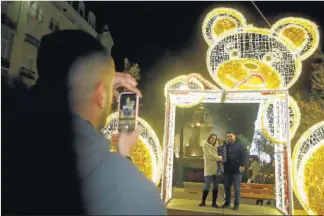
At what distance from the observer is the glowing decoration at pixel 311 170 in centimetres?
450

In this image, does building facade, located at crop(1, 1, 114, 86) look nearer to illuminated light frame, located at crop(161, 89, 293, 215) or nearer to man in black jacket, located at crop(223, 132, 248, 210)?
illuminated light frame, located at crop(161, 89, 293, 215)

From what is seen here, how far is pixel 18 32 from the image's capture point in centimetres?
1427

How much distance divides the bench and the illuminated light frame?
142 cm

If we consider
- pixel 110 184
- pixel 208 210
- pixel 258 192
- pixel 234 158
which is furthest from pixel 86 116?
pixel 258 192

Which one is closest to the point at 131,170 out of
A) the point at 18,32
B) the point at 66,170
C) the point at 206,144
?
the point at 66,170

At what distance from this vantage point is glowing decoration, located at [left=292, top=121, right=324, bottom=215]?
177 inches

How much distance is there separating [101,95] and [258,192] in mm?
7117

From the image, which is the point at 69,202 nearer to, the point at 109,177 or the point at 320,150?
the point at 109,177

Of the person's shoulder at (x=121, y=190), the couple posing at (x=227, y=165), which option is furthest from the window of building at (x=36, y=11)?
the person's shoulder at (x=121, y=190)

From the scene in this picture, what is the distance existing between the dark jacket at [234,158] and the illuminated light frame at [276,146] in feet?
2.05

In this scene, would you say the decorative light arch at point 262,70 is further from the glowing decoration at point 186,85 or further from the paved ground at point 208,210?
the paved ground at point 208,210

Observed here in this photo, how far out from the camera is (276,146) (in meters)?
5.32

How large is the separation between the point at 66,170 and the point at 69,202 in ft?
0.26

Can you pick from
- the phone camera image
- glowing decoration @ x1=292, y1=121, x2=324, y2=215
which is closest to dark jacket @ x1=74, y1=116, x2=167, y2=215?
the phone camera image
